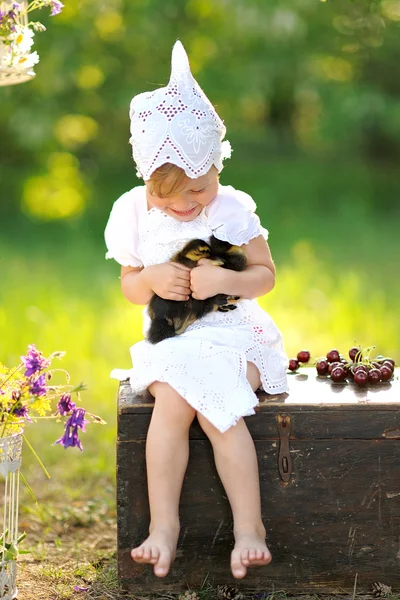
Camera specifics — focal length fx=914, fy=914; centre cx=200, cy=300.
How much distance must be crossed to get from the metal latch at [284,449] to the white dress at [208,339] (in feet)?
A: 0.37

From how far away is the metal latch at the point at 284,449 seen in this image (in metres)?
2.74

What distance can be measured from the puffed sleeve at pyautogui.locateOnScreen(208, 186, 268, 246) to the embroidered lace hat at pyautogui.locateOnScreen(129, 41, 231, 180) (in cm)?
16

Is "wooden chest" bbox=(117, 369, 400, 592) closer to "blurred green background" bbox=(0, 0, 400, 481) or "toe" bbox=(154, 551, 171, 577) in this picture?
"toe" bbox=(154, 551, 171, 577)

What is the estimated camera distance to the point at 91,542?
11.2ft

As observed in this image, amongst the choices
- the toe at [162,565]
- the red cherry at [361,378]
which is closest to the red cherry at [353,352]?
the red cherry at [361,378]

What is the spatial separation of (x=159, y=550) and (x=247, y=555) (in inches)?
9.8

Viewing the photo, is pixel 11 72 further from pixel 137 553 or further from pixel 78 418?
pixel 137 553

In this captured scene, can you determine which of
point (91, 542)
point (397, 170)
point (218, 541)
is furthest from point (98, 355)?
point (397, 170)

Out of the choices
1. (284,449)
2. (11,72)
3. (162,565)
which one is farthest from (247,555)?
(11,72)

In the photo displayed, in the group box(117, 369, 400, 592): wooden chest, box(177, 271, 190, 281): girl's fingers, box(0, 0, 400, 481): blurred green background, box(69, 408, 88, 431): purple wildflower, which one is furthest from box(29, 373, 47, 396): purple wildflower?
box(0, 0, 400, 481): blurred green background

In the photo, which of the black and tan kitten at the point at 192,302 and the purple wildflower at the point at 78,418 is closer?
the purple wildflower at the point at 78,418

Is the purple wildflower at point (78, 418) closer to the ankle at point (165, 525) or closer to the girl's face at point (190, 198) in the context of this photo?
the ankle at point (165, 525)

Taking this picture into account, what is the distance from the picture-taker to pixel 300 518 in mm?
2785

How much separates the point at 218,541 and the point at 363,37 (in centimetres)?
1446
